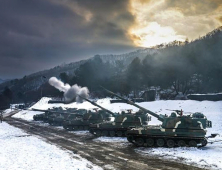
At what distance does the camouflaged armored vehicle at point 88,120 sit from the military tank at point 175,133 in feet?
38.6

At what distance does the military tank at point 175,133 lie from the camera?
58.6 ft

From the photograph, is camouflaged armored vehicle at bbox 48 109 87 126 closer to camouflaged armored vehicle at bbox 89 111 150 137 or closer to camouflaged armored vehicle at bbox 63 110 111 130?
camouflaged armored vehicle at bbox 63 110 111 130

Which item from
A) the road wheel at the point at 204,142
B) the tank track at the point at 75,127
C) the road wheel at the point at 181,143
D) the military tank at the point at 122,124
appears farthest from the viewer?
the tank track at the point at 75,127

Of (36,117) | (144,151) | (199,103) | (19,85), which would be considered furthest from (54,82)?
(19,85)

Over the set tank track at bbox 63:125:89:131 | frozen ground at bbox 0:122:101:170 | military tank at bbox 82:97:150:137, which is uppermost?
military tank at bbox 82:97:150:137

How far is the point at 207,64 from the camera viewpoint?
46844 millimetres

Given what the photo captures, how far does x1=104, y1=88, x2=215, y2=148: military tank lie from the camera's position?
58.6 feet

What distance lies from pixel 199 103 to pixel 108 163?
25.8m

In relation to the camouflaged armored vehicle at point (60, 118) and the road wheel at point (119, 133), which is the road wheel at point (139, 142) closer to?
the road wheel at point (119, 133)

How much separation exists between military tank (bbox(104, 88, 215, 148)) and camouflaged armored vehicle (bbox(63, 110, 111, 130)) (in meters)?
11.8

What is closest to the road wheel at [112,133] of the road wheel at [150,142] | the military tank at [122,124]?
the military tank at [122,124]

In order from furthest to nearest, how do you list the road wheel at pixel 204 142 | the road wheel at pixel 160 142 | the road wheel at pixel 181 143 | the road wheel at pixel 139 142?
the road wheel at pixel 139 142
the road wheel at pixel 160 142
the road wheel at pixel 181 143
the road wheel at pixel 204 142

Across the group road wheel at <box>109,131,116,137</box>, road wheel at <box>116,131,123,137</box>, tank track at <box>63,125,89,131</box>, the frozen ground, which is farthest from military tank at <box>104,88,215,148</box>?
tank track at <box>63,125,89,131</box>

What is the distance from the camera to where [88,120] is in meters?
31.1
